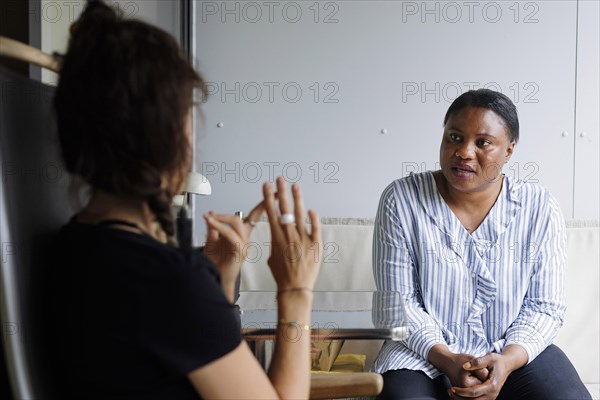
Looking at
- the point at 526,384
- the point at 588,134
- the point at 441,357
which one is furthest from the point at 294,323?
the point at 588,134

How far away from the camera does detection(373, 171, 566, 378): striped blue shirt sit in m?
1.75

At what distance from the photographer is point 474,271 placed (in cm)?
176

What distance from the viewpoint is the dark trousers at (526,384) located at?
1.56 m

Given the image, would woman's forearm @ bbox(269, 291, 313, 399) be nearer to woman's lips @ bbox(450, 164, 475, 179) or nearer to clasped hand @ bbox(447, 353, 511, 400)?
clasped hand @ bbox(447, 353, 511, 400)

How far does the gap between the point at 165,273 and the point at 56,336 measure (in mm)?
186

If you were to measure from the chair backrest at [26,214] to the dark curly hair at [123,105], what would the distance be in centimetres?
8

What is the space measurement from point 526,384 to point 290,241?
34.8 inches

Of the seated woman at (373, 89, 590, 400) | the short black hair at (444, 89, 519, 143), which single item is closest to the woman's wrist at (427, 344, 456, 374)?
A: the seated woman at (373, 89, 590, 400)

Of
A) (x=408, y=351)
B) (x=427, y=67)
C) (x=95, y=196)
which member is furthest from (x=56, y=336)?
(x=427, y=67)

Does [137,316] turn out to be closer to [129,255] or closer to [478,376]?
[129,255]

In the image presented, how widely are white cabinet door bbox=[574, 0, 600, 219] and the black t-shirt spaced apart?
225 centimetres

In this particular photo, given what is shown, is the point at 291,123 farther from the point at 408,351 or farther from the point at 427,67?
the point at 408,351

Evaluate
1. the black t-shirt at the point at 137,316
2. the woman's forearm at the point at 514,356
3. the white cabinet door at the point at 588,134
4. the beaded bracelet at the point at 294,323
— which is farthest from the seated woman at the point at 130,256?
the white cabinet door at the point at 588,134

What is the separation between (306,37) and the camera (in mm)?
2766
